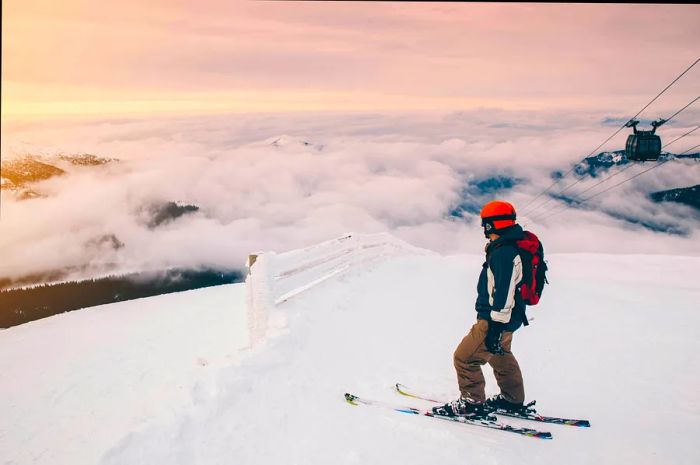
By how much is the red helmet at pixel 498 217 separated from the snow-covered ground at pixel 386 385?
233cm

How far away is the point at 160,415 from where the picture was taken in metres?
4.01

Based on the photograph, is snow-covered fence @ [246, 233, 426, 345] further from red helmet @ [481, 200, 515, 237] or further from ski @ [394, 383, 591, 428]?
red helmet @ [481, 200, 515, 237]

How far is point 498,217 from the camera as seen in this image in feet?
15.2

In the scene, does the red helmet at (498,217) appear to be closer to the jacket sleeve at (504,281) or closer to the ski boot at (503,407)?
the jacket sleeve at (504,281)

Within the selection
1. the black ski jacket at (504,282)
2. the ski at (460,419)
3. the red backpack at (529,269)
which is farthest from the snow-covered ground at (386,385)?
the red backpack at (529,269)

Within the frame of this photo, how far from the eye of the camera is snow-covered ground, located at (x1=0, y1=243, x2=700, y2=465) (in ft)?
13.4

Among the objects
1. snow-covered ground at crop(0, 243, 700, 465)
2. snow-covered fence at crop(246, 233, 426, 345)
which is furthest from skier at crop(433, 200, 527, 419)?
snow-covered fence at crop(246, 233, 426, 345)

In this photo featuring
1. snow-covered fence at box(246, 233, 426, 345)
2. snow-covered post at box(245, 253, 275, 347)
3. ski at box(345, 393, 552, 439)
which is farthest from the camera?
snow-covered fence at box(246, 233, 426, 345)

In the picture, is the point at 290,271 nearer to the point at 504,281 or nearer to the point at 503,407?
the point at 503,407

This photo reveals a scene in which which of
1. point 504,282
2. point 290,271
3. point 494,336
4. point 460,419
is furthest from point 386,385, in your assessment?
point 290,271

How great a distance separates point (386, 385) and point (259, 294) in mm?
3111

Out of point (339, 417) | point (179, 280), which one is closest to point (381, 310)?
point (339, 417)

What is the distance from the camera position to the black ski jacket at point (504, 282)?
4.45 m

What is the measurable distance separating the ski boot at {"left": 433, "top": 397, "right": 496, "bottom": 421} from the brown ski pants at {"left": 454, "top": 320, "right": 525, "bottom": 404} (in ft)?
0.23
